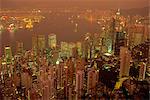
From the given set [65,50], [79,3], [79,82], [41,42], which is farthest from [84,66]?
[41,42]

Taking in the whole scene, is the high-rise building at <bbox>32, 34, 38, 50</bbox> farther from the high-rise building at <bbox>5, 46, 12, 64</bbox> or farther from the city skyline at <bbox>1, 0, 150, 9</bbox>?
the city skyline at <bbox>1, 0, 150, 9</bbox>

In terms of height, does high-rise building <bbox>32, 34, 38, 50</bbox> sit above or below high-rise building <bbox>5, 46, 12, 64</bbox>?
above

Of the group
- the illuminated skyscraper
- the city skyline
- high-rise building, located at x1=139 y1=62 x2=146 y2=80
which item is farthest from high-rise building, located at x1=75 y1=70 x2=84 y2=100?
the illuminated skyscraper

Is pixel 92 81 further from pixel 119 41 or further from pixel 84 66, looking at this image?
pixel 119 41

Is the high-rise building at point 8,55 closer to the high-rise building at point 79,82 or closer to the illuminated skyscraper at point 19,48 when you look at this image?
the illuminated skyscraper at point 19,48

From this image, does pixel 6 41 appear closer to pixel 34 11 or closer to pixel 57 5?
pixel 34 11

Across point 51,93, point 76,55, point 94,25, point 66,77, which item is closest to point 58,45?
point 76,55

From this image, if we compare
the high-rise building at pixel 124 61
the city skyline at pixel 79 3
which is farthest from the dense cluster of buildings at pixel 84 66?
the city skyline at pixel 79 3
